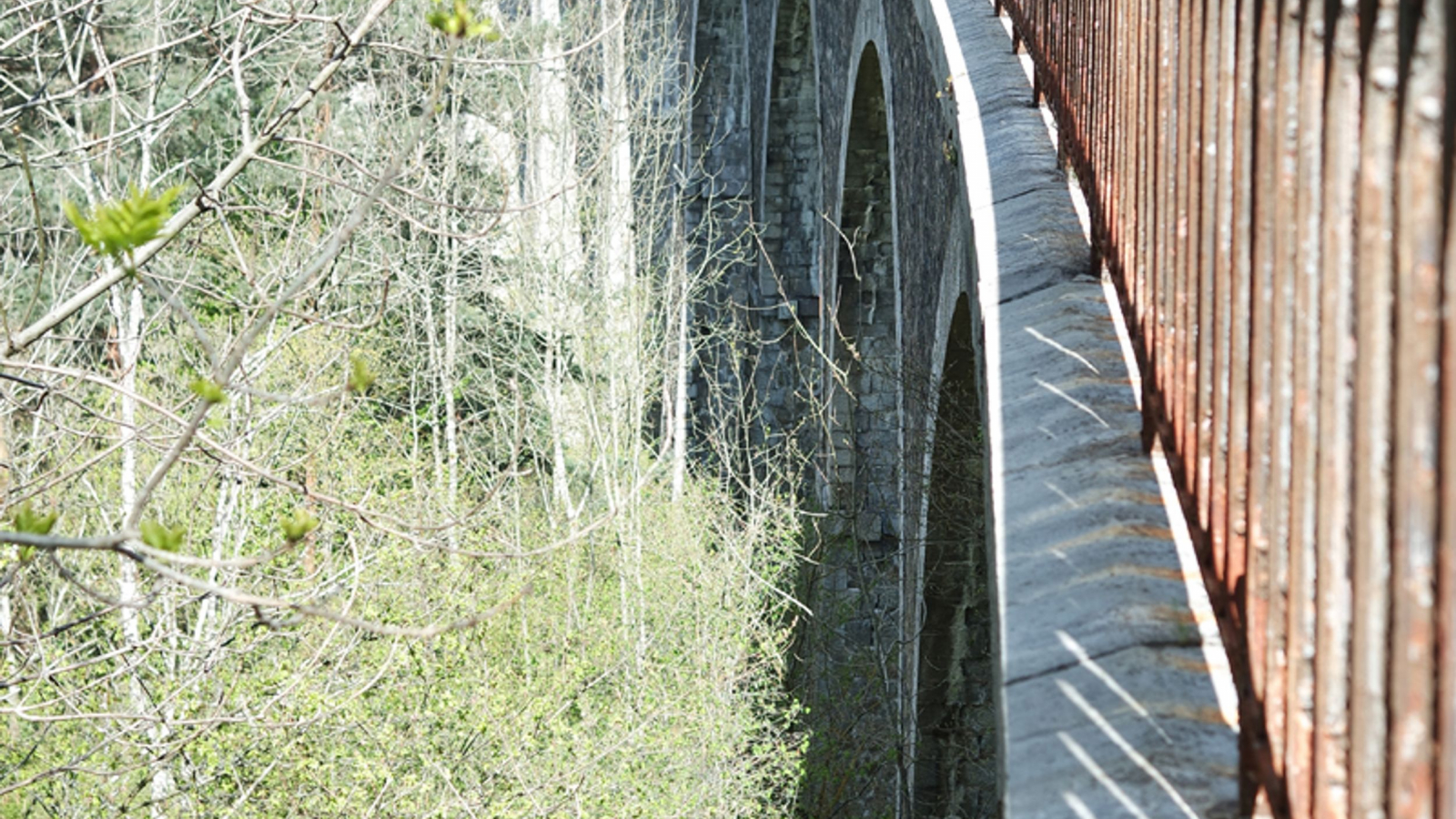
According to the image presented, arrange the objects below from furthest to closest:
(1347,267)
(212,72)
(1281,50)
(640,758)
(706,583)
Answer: (706,583), (640,758), (212,72), (1281,50), (1347,267)

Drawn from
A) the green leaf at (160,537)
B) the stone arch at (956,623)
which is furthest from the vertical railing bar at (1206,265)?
the stone arch at (956,623)

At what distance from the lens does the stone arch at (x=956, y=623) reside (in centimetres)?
673

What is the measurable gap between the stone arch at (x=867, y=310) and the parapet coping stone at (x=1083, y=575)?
728 cm

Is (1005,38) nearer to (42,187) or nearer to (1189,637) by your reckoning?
(1189,637)

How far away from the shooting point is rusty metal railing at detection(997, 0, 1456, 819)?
3.65ft

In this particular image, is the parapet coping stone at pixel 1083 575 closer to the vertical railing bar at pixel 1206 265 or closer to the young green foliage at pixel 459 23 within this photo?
the vertical railing bar at pixel 1206 265

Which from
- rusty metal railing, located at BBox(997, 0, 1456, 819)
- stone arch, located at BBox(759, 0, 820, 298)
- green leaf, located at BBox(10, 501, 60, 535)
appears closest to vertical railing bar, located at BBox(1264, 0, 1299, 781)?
rusty metal railing, located at BBox(997, 0, 1456, 819)

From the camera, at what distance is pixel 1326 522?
134 centimetres

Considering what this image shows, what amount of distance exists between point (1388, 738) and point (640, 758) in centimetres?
892

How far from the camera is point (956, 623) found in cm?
796

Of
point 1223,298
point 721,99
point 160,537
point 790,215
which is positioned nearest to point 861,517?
point 790,215

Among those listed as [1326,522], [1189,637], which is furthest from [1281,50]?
[1189,637]

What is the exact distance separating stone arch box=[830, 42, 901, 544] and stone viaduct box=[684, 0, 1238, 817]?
0.09 ft

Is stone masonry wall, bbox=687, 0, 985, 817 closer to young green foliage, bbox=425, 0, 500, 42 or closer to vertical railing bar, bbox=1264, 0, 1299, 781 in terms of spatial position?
young green foliage, bbox=425, 0, 500, 42
